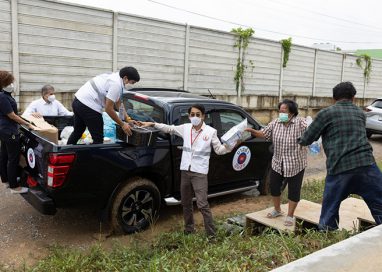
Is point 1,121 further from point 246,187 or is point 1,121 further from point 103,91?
point 246,187

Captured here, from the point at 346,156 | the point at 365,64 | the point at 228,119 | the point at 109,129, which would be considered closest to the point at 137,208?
the point at 109,129

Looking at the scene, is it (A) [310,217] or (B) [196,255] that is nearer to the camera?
(B) [196,255]

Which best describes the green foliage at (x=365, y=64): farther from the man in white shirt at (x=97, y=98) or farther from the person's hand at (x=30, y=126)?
the person's hand at (x=30, y=126)

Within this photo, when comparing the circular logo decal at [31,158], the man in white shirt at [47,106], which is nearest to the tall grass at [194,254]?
the circular logo decal at [31,158]

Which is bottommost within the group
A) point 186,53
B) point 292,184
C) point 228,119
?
point 292,184

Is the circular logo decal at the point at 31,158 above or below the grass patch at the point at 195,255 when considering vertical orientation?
above

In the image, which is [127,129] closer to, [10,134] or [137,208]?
[137,208]

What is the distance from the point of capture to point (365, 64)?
20172mm

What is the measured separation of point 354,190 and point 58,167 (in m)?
3.05

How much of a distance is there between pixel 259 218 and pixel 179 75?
7465mm

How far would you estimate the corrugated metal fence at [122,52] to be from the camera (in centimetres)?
817

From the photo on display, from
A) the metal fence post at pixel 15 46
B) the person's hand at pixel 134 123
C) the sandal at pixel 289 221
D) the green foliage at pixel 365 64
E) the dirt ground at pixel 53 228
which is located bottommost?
the dirt ground at pixel 53 228

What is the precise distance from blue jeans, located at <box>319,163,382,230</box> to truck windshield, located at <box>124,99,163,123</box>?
227 centimetres

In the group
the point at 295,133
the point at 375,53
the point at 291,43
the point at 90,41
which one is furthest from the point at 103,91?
the point at 375,53
